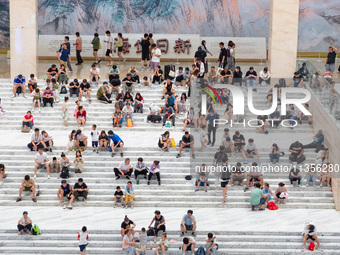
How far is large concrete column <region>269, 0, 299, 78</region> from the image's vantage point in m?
32.5

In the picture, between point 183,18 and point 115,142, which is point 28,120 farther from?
point 183,18

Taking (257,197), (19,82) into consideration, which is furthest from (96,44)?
(257,197)

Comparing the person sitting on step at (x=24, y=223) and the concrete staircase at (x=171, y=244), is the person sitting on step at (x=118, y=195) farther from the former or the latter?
the person sitting on step at (x=24, y=223)

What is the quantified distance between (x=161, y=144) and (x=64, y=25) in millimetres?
12932

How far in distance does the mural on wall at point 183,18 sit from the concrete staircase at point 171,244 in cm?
1640

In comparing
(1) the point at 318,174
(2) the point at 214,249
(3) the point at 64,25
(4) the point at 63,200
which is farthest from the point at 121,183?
(3) the point at 64,25

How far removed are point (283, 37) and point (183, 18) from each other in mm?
7690

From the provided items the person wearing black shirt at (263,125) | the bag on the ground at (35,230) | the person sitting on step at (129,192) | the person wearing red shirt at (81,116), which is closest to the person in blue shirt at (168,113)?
the person wearing red shirt at (81,116)

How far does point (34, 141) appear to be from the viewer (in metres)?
28.3

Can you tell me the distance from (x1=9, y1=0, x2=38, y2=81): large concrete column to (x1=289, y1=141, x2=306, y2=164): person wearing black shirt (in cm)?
1121

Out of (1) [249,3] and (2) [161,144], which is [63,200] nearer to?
(2) [161,144]

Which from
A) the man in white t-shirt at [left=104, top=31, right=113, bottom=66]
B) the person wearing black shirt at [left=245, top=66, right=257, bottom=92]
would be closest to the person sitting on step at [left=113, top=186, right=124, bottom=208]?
the person wearing black shirt at [left=245, top=66, right=257, bottom=92]

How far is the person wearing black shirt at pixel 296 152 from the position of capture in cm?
2792

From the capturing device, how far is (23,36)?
109 feet
